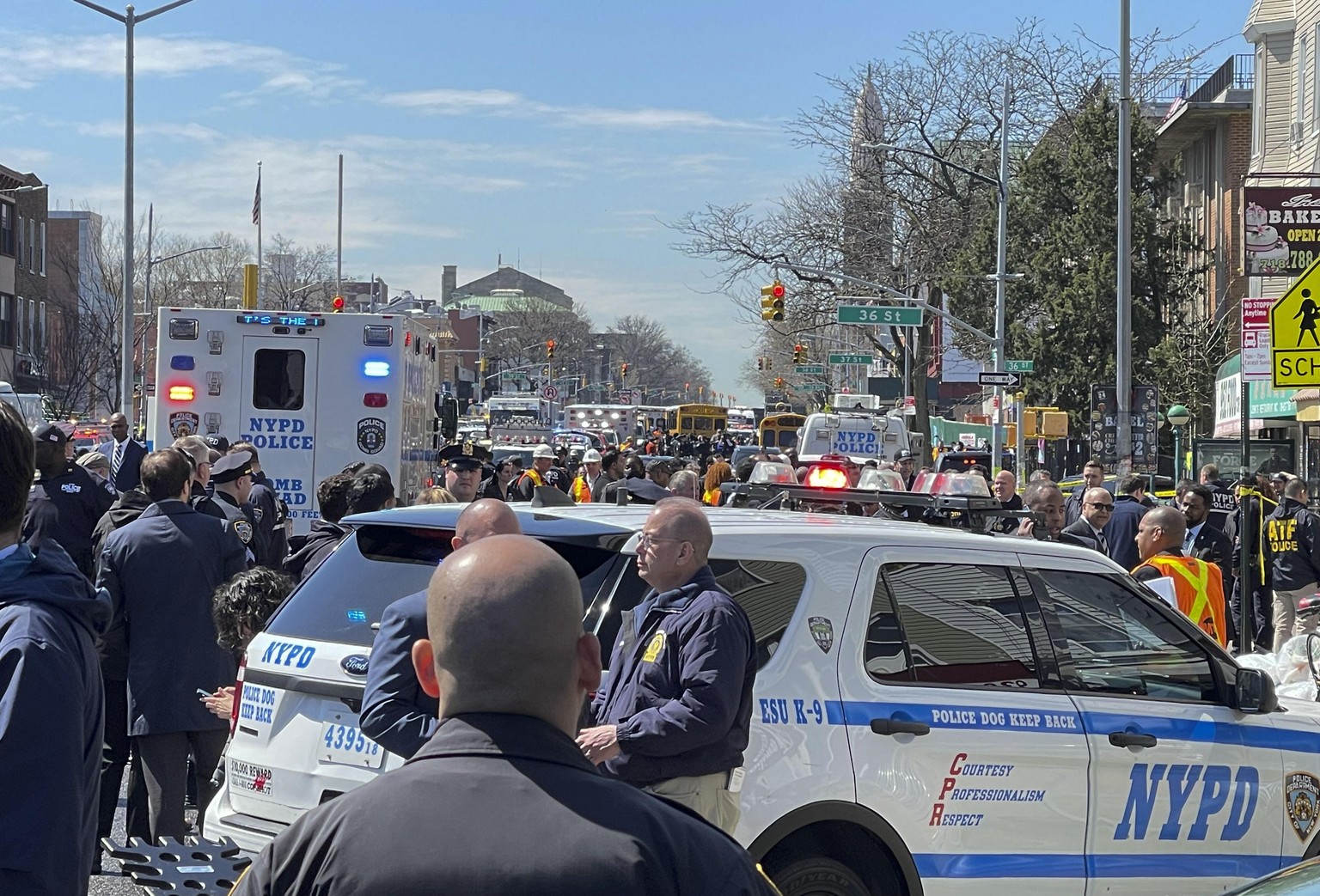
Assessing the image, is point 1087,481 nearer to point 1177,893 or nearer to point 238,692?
point 1177,893

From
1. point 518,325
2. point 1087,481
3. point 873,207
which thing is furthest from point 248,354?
point 518,325

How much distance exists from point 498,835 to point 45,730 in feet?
4.06

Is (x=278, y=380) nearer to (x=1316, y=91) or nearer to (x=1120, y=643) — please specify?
(x=1120, y=643)

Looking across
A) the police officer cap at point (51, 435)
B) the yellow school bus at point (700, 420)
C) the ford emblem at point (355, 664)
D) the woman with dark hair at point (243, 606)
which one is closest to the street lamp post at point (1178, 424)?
the police officer cap at point (51, 435)

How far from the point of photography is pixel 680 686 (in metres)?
4.58

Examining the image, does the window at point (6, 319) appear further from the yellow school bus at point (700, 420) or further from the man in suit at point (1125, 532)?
the man in suit at point (1125, 532)

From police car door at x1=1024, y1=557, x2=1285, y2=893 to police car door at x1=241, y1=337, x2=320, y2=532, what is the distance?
10469 millimetres

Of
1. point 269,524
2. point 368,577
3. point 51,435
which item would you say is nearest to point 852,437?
point 269,524

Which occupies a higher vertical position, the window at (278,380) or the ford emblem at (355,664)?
the window at (278,380)

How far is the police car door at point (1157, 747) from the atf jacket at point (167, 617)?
3501mm

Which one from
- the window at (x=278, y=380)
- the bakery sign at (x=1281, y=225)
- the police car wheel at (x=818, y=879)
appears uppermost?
the bakery sign at (x=1281, y=225)

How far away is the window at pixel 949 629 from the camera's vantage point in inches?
212

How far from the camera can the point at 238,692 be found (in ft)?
18.0

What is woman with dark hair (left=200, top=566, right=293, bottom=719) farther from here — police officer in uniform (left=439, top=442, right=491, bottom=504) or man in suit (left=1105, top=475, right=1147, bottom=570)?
man in suit (left=1105, top=475, right=1147, bottom=570)
